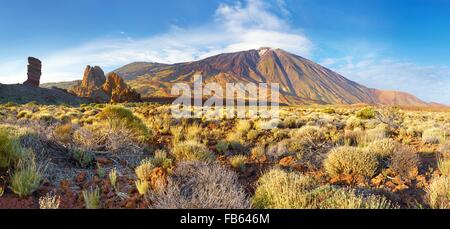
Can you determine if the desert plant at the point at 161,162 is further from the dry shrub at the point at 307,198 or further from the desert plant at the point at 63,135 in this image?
the dry shrub at the point at 307,198

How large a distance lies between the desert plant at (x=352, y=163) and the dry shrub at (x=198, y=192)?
260 cm

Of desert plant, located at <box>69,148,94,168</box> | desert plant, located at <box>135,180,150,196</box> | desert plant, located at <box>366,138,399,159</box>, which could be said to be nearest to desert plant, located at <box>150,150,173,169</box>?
desert plant, located at <box>69,148,94,168</box>

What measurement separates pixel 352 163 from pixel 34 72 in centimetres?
8149

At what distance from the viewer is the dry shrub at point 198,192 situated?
14.9 ft

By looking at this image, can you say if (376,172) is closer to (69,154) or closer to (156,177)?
(156,177)

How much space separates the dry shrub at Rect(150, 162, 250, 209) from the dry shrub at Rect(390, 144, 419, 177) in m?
3.65

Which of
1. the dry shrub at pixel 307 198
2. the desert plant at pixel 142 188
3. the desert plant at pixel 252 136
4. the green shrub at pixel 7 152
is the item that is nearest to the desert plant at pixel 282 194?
the dry shrub at pixel 307 198

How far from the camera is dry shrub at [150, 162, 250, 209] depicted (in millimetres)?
4547

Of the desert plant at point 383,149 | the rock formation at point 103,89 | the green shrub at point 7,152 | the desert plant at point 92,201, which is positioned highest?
the rock formation at point 103,89

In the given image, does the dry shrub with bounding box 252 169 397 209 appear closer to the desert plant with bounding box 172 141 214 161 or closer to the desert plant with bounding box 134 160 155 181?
the desert plant with bounding box 134 160 155 181
